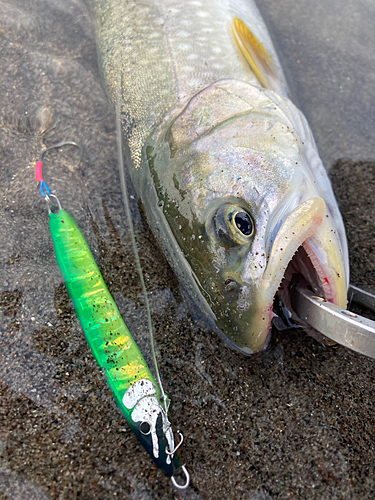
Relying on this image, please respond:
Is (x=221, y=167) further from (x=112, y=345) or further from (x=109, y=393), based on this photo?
(x=109, y=393)

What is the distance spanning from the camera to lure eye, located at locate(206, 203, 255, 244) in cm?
200

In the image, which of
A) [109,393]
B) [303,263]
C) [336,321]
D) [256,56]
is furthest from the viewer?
[256,56]

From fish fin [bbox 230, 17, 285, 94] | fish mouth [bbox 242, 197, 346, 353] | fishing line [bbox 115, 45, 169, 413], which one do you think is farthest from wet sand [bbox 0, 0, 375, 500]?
fish fin [bbox 230, 17, 285, 94]

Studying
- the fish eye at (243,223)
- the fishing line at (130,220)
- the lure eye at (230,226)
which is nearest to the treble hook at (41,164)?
the fishing line at (130,220)

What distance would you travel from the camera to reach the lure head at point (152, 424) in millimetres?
1873

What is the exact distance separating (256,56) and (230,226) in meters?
1.79

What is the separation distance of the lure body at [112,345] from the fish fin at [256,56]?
1792 mm

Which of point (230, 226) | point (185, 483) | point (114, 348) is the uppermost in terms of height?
point (230, 226)

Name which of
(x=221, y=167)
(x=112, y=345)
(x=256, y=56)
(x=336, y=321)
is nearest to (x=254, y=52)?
(x=256, y=56)

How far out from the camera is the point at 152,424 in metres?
1.91

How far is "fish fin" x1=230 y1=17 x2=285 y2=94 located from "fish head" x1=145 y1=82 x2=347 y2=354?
65cm

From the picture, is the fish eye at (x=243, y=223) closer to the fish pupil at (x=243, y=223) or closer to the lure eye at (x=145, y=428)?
the fish pupil at (x=243, y=223)

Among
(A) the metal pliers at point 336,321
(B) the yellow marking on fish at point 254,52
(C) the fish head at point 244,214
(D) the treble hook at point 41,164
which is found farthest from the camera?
(B) the yellow marking on fish at point 254,52

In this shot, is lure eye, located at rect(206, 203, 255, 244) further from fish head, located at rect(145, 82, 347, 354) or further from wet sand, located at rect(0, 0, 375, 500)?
wet sand, located at rect(0, 0, 375, 500)
